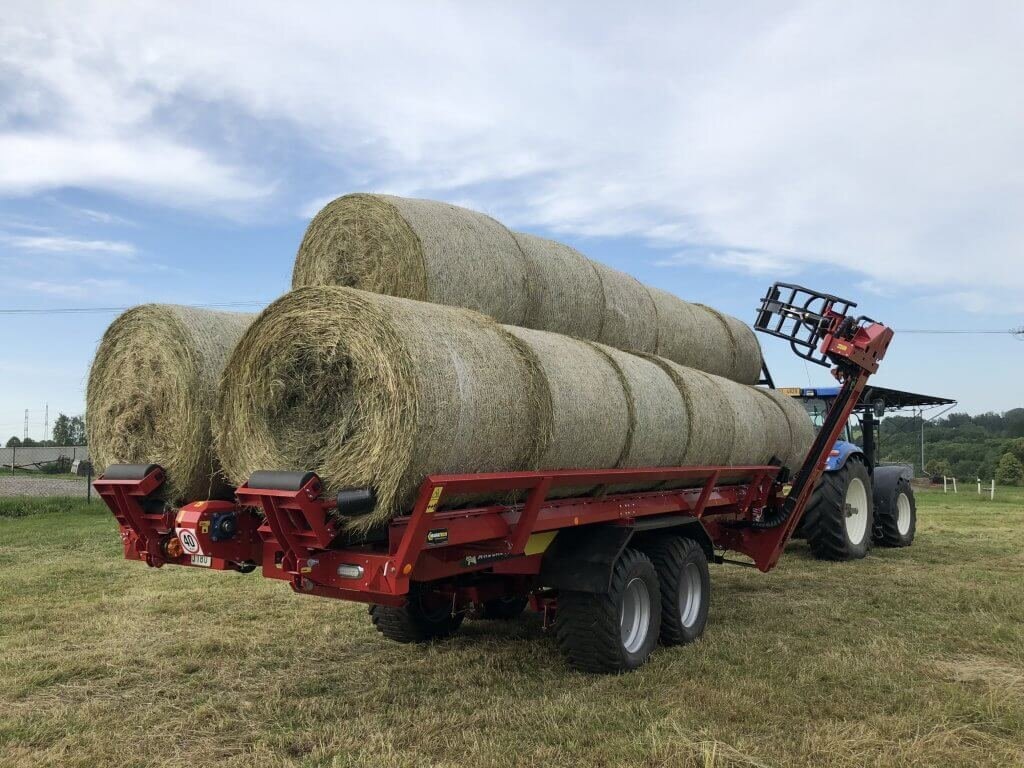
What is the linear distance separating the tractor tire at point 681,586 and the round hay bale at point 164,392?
319cm

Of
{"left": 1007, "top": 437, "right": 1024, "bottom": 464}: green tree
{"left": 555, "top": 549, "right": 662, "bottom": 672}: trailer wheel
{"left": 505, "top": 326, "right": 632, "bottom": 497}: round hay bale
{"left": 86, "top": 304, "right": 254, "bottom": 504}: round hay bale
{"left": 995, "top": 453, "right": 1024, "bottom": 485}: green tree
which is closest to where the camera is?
{"left": 505, "top": 326, "right": 632, "bottom": 497}: round hay bale

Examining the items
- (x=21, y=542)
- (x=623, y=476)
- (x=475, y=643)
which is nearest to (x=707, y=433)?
(x=623, y=476)

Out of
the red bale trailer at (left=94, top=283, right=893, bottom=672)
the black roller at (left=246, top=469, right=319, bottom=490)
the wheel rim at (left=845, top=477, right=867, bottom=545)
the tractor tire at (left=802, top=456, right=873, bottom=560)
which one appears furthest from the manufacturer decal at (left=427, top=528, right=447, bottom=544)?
the wheel rim at (left=845, top=477, right=867, bottom=545)

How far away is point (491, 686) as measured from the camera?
5715mm

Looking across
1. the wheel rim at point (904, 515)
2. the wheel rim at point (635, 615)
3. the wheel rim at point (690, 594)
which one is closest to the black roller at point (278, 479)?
the wheel rim at point (635, 615)

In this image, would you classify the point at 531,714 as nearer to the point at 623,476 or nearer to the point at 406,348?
the point at 623,476

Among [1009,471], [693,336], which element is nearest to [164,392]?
[693,336]

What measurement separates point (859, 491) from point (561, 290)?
654 centimetres

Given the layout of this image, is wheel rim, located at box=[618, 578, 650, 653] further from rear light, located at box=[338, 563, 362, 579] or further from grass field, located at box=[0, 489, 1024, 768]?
rear light, located at box=[338, 563, 362, 579]

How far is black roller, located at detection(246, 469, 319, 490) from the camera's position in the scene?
4414 millimetres

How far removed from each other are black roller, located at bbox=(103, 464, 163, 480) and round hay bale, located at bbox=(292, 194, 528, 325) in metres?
1.71

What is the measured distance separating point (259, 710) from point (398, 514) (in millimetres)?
1710

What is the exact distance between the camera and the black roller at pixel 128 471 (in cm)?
545

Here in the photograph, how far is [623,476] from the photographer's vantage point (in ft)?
19.3
